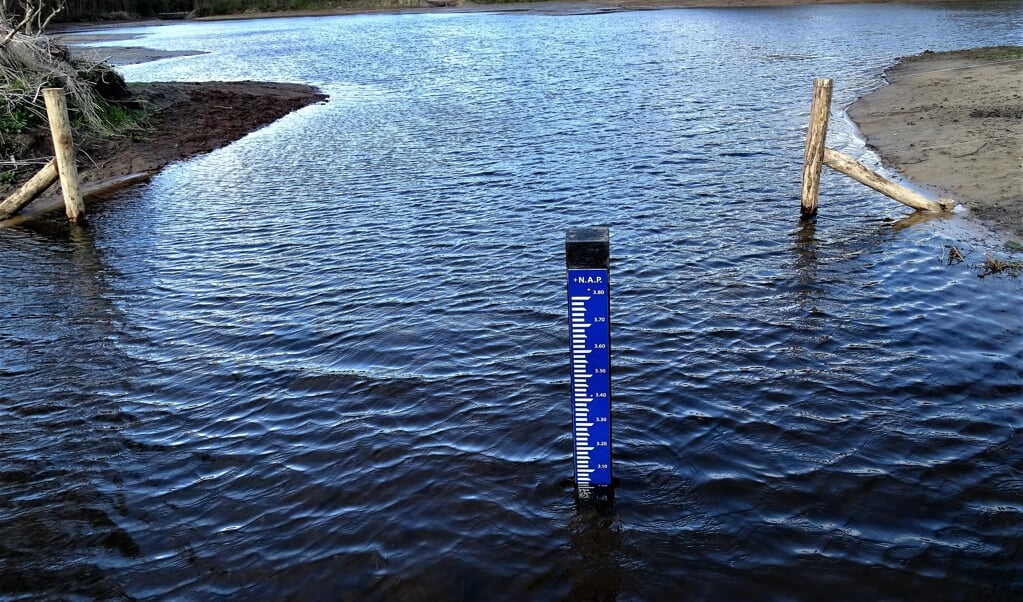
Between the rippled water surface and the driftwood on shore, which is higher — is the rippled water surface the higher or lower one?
the lower one

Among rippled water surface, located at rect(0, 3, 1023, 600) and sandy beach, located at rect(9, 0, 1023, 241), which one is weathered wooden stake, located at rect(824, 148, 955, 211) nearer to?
rippled water surface, located at rect(0, 3, 1023, 600)

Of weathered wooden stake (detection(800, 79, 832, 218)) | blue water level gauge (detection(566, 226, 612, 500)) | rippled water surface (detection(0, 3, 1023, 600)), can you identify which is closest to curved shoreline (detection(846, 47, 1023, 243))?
rippled water surface (detection(0, 3, 1023, 600))

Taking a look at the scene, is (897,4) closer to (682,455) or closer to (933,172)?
(933,172)

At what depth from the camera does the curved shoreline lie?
12.6 meters

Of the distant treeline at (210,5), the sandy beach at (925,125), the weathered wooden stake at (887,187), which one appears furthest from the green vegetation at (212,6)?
the weathered wooden stake at (887,187)

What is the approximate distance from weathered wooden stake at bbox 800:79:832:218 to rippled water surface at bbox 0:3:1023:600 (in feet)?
1.24

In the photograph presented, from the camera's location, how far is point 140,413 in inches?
291

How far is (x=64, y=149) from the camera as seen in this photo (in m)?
13.9

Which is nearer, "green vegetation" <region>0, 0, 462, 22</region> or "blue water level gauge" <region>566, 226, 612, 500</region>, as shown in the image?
"blue water level gauge" <region>566, 226, 612, 500</region>

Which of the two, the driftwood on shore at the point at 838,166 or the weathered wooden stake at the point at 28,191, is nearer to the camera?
the driftwood on shore at the point at 838,166

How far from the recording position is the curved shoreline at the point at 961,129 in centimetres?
1262

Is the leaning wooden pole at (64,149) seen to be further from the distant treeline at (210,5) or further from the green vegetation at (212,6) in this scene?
the distant treeline at (210,5)

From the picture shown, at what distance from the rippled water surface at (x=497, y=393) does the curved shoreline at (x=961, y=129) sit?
97 cm

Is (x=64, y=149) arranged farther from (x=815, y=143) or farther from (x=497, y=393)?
(x=815, y=143)
